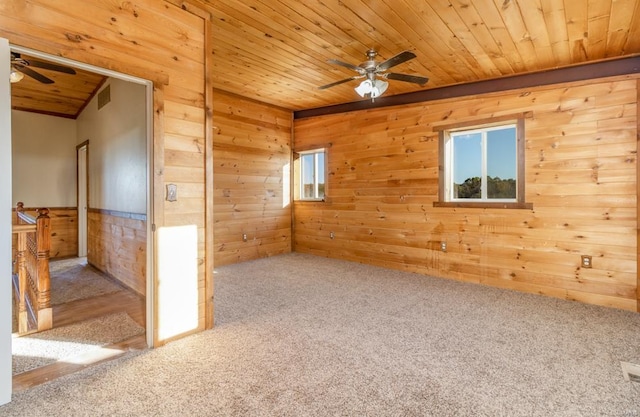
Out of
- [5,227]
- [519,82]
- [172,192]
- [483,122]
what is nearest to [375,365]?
[172,192]

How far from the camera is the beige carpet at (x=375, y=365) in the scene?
1.85 metres

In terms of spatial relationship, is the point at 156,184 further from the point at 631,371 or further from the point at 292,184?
the point at 292,184

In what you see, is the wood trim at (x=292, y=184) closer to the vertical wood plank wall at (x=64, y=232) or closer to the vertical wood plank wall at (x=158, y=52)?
the vertical wood plank wall at (x=158, y=52)

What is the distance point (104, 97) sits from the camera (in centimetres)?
480

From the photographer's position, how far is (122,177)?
4297 mm

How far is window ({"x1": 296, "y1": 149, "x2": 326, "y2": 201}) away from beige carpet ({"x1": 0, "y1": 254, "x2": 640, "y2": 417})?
3005 millimetres

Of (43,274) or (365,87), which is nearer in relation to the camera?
(43,274)

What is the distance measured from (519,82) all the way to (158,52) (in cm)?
404

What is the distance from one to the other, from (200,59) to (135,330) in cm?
242

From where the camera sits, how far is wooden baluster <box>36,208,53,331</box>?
2873 mm

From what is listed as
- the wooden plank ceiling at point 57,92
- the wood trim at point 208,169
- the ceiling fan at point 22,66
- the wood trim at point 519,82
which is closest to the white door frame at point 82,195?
the wooden plank ceiling at point 57,92

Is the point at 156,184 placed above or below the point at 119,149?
below

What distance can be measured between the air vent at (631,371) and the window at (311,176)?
4642mm

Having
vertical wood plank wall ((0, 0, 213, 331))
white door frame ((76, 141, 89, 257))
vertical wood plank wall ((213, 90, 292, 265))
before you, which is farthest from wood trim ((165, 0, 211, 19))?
white door frame ((76, 141, 89, 257))
